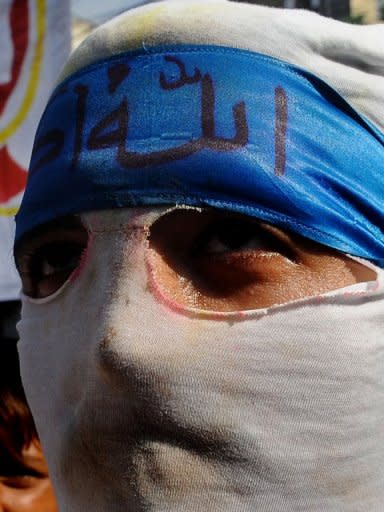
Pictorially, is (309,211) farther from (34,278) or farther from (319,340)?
(34,278)

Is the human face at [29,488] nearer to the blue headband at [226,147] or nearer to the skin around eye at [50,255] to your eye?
Answer: the skin around eye at [50,255]

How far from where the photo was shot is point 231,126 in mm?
1299

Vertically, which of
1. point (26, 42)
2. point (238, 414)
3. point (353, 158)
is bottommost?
point (238, 414)

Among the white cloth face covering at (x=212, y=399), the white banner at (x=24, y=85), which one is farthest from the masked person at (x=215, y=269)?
the white banner at (x=24, y=85)

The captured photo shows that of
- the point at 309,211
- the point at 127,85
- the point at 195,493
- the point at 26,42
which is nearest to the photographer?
the point at 195,493

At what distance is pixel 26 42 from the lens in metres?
3.60

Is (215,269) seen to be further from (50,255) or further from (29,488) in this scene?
(29,488)

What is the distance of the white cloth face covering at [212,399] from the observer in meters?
1.17

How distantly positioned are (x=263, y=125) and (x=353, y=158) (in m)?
0.15

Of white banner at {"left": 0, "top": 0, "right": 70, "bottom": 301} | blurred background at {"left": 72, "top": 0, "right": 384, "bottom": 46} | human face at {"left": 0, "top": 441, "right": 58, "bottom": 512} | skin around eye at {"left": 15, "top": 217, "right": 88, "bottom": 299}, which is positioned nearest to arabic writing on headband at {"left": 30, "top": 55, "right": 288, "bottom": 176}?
skin around eye at {"left": 15, "top": 217, "right": 88, "bottom": 299}

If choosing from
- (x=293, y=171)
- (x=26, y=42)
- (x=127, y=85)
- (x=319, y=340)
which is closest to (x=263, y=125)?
(x=293, y=171)

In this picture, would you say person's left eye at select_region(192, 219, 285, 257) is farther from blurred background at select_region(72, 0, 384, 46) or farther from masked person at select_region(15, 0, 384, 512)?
blurred background at select_region(72, 0, 384, 46)

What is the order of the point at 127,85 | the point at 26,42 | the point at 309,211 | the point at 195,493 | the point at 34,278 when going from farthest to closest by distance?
the point at 26,42, the point at 34,278, the point at 127,85, the point at 309,211, the point at 195,493

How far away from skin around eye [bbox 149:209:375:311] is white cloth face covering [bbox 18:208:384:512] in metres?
0.02
